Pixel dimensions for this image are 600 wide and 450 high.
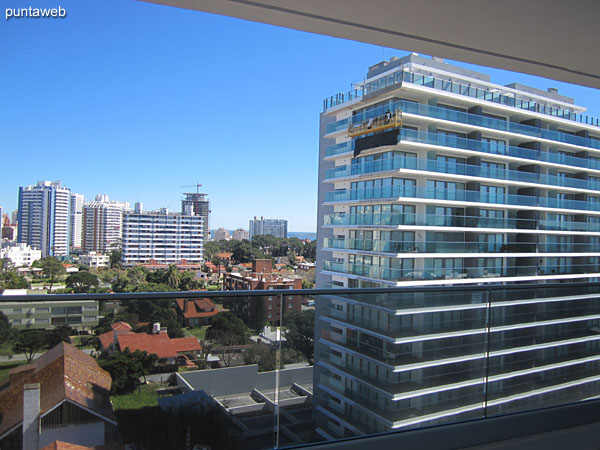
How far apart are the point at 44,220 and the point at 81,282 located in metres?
14.5

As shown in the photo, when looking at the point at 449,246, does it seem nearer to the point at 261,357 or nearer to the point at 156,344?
the point at 261,357

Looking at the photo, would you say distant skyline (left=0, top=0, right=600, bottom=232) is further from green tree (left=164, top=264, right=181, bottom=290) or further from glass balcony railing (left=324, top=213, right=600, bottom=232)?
glass balcony railing (left=324, top=213, right=600, bottom=232)

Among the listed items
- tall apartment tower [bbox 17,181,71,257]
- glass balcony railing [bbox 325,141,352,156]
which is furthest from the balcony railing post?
tall apartment tower [bbox 17,181,71,257]

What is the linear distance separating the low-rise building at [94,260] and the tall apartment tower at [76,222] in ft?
6.30

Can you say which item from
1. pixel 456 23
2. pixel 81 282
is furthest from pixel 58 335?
pixel 81 282

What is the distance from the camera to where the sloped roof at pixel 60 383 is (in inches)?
51.1

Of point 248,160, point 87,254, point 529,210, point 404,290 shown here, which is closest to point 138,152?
point 248,160

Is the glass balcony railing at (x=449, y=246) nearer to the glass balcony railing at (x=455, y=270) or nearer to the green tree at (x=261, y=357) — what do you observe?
the glass balcony railing at (x=455, y=270)

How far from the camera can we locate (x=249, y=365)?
61.9 inches

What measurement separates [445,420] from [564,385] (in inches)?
29.1

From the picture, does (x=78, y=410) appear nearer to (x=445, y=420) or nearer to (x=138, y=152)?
(x=445, y=420)

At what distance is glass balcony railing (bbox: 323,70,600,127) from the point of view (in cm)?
3253

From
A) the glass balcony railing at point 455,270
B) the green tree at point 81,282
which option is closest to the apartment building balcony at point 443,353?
A: the glass balcony railing at point 455,270

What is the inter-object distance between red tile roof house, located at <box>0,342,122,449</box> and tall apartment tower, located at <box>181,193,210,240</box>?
4704 cm
